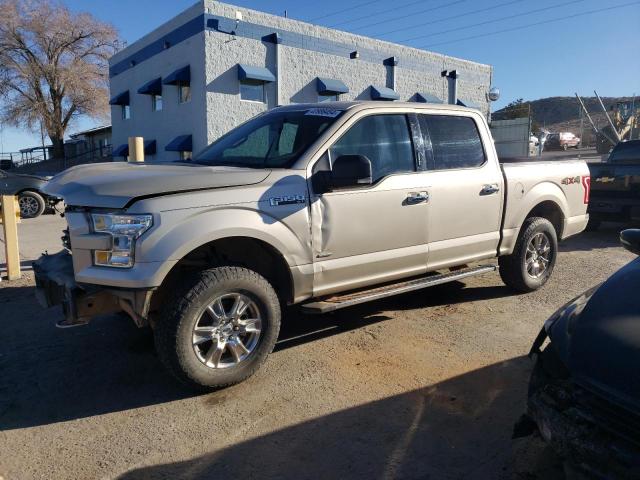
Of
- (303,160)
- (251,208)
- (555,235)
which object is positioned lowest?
(555,235)

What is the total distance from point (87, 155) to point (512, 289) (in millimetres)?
36112

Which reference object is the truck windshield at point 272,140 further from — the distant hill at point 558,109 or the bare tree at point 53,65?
the distant hill at point 558,109

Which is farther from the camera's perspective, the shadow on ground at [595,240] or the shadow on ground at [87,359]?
the shadow on ground at [595,240]

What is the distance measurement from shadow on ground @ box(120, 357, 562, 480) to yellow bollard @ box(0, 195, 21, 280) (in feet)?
15.8

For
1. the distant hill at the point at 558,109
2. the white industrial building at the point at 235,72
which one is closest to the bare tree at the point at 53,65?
the white industrial building at the point at 235,72

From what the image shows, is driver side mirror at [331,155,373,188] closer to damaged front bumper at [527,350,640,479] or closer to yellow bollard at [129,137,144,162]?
damaged front bumper at [527,350,640,479]

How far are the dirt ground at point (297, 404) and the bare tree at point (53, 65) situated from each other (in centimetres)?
3396

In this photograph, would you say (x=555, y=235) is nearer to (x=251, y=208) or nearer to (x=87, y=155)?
(x=251, y=208)

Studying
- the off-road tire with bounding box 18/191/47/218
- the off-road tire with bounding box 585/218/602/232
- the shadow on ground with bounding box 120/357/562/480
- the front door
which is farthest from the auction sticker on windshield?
the off-road tire with bounding box 18/191/47/218

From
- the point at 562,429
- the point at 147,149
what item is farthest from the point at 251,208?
the point at 147,149

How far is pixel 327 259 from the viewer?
412 cm

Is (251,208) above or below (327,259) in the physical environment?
above

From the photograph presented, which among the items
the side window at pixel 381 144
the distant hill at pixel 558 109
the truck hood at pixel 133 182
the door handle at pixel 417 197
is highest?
the distant hill at pixel 558 109

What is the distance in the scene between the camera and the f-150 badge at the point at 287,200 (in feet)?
12.4
